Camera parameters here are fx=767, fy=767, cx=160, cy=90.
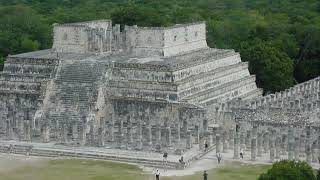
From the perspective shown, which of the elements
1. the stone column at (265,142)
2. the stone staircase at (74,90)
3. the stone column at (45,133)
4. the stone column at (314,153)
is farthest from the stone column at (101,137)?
the stone column at (314,153)

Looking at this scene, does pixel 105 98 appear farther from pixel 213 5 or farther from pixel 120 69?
pixel 213 5

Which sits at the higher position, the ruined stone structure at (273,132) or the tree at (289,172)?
the ruined stone structure at (273,132)

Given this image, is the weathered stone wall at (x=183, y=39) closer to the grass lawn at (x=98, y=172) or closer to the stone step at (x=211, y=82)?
the stone step at (x=211, y=82)

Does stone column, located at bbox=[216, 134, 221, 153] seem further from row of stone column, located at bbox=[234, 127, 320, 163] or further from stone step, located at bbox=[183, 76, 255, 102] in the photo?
stone step, located at bbox=[183, 76, 255, 102]

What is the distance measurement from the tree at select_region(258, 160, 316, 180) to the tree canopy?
28.2 metres

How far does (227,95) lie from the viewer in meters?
53.0

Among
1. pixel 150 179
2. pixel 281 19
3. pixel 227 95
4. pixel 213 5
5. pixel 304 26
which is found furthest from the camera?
pixel 213 5

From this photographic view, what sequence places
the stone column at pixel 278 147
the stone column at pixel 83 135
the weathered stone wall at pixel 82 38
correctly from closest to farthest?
the stone column at pixel 278 147 < the stone column at pixel 83 135 < the weathered stone wall at pixel 82 38

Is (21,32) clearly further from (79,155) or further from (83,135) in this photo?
(79,155)

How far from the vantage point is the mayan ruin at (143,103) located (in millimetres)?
45500

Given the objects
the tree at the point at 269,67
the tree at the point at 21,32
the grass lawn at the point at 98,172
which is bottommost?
the grass lawn at the point at 98,172

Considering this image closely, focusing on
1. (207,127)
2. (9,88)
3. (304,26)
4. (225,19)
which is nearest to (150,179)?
(207,127)

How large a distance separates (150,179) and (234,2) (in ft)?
261

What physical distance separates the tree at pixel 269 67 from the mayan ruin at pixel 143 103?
6.59m
